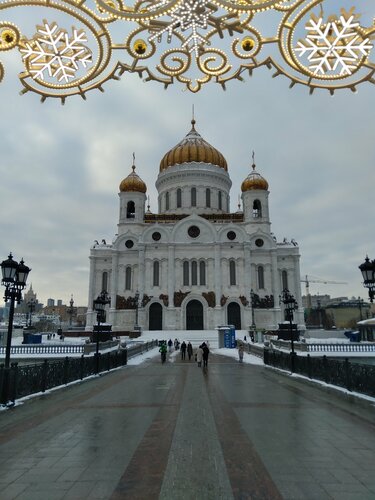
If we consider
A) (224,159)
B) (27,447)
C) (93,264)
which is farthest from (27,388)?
(224,159)

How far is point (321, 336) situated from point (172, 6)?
153 feet

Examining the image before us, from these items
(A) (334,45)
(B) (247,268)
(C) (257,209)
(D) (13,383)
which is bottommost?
(D) (13,383)

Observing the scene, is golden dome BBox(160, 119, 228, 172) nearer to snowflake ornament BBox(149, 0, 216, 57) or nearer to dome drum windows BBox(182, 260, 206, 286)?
dome drum windows BBox(182, 260, 206, 286)

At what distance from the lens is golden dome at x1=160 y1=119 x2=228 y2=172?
188ft

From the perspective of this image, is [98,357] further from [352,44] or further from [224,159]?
[224,159]

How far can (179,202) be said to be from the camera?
56688 millimetres

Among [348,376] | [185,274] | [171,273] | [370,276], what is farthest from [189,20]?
[185,274]

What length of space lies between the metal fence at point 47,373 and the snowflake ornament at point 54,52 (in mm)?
6830

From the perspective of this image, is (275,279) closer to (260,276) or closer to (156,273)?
(260,276)

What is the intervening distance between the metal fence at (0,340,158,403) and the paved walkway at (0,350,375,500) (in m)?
0.51

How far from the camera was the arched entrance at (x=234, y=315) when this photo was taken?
4741 centimetres

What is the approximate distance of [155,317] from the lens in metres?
47.7

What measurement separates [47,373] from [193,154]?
163ft

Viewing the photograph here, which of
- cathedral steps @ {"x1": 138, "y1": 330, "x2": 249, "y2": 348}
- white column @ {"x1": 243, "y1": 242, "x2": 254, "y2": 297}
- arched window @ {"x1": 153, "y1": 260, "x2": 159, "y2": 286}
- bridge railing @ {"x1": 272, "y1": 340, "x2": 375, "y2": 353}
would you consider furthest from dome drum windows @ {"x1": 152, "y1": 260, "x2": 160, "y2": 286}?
bridge railing @ {"x1": 272, "y1": 340, "x2": 375, "y2": 353}
